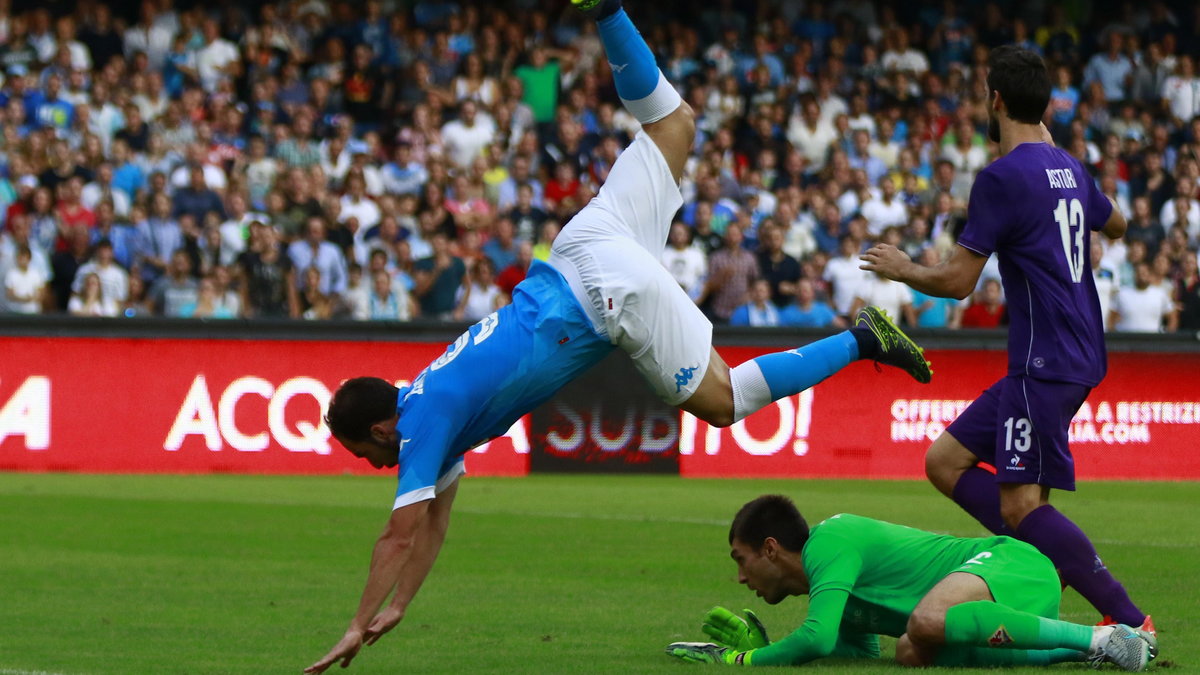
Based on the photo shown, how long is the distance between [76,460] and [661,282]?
428 inches

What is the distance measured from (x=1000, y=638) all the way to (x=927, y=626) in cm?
26

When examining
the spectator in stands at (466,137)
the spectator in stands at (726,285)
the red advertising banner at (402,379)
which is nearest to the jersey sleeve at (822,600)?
the red advertising banner at (402,379)

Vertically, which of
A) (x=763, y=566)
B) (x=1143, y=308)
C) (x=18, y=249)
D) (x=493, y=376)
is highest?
(x=18, y=249)

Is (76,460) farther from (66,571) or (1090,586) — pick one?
(1090,586)

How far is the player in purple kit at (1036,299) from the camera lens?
6836mm

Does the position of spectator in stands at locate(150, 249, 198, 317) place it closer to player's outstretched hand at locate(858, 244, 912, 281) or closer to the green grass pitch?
the green grass pitch

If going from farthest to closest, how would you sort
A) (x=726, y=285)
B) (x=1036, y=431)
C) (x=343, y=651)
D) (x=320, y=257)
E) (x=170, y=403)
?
(x=726, y=285)
(x=320, y=257)
(x=170, y=403)
(x=1036, y=431)
(x=343, y=651)

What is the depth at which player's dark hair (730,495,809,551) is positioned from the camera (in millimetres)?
6777

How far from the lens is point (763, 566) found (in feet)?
22.3

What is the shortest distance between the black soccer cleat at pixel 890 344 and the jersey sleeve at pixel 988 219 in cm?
81

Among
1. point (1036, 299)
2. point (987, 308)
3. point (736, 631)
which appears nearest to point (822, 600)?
point (736, 631)

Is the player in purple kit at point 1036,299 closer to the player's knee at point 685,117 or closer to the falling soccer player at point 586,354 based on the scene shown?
the falling soccer player at point 586,354

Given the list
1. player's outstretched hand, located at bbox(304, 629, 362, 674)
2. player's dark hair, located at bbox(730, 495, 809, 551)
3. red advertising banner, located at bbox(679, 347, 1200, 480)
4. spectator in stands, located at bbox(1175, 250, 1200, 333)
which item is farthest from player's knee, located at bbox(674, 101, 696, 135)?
spectator in stands, located at bbox(1175, 250, 1200, 333)

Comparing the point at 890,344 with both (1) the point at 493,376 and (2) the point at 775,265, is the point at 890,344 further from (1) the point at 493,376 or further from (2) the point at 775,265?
(2) the point at 775,265
